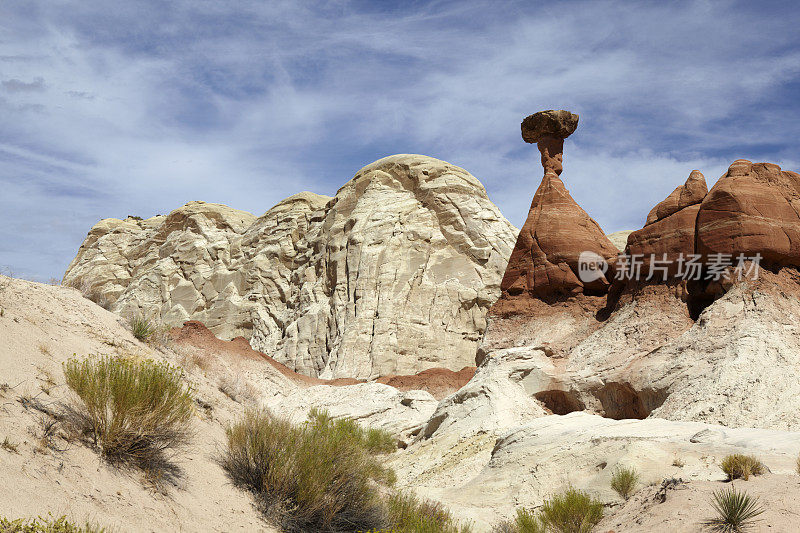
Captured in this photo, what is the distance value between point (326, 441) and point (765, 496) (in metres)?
5.71

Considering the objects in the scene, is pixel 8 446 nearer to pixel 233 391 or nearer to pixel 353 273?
pixel 233 391

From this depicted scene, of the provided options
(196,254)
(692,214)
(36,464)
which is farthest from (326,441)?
(196,254)

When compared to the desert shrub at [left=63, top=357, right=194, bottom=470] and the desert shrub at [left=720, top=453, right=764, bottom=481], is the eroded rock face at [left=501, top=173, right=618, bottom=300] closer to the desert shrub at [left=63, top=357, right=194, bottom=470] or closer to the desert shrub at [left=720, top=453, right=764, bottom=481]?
the desert shrub at [left=720, top=453, right=764, bottom=481]

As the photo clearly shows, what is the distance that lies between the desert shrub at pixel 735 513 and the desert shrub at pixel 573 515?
2.25m

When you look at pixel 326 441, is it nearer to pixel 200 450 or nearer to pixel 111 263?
pixel 200 450

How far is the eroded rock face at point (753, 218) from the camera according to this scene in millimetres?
18688

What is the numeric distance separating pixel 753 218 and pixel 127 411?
1704 centimetres

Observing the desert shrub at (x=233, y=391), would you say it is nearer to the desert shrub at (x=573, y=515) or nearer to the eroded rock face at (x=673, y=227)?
the desert shrub at (x=573, y=515)

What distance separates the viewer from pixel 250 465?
9242mm

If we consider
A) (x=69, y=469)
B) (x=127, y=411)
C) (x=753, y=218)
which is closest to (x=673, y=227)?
(x=753, y=218)

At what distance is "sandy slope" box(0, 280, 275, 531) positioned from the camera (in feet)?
20.8

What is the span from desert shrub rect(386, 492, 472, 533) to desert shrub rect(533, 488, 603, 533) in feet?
3.99

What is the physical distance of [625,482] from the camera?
408 inches

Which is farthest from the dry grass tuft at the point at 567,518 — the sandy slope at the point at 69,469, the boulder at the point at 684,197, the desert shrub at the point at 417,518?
the boulder at the point at 684,197
